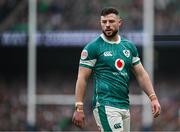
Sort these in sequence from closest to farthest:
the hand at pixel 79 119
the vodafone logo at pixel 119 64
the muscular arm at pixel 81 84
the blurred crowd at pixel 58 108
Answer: the hand at pixel 79 119
the muscular arm at pixel 81 84
the vodafone logo at pixel 119 64
the blurred crowd at pixel 58 108

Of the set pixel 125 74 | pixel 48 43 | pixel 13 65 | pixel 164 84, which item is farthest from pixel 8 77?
pixel 125 74

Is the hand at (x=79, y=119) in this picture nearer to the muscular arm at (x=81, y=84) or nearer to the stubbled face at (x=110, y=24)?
the muscular arm at (x=81, y=84)

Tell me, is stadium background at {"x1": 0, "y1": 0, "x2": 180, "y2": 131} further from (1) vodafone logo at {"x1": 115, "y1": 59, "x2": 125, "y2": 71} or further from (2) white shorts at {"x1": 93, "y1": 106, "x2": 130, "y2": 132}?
(2) white shorts at {"x1": 93, "y1": 106, "x2": 130, "y2": 132}

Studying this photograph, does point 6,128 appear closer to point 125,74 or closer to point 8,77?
point 8,77

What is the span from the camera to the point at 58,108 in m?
19.0

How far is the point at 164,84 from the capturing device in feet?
62.6

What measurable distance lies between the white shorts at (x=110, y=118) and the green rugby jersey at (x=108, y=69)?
5 cm

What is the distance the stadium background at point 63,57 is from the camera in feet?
59.0

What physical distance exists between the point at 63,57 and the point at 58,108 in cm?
121

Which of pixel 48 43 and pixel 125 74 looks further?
pixel 48 43

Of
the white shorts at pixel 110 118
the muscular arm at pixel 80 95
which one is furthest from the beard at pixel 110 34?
the white shorts at pixel 110 118

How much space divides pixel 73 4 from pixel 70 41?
876 millimetres

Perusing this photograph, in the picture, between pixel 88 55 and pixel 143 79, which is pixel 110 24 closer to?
pixel 88 55

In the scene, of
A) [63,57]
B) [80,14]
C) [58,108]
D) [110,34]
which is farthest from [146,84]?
[63,57]
